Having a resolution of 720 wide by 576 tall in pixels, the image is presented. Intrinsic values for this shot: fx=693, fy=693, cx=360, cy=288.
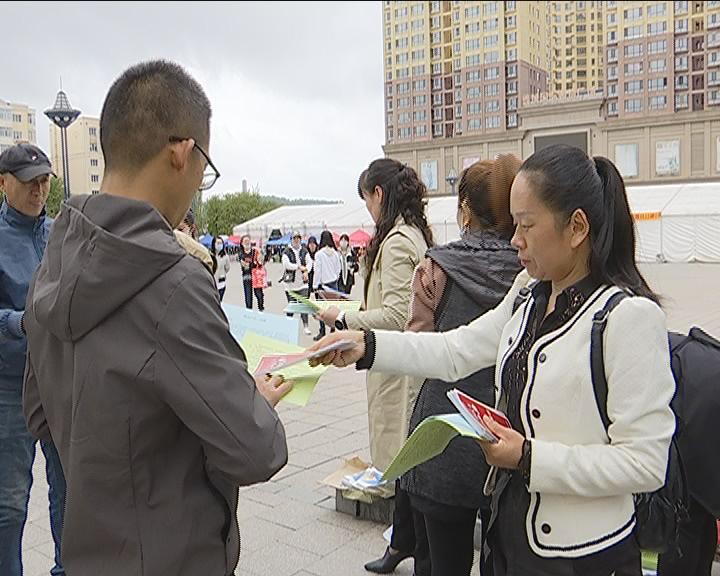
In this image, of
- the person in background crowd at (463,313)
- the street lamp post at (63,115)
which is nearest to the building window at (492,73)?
the street lamp post at (63,115)

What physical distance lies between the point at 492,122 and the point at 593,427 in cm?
7937

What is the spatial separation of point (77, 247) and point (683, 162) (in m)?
65.5

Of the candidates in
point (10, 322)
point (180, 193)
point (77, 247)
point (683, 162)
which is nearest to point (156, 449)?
point (77, 247)

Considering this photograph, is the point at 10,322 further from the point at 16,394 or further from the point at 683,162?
the point at 683,162

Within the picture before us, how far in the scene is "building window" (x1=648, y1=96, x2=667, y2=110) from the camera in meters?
72.2

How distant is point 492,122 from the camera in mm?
77438

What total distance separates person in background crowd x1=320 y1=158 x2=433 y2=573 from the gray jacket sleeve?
1852mm

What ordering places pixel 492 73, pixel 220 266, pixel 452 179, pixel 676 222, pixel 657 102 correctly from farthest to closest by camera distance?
pixel 492 73 → pixel 657 102 → pixel 452 179 → pixel 676 222 → pixel 220 266

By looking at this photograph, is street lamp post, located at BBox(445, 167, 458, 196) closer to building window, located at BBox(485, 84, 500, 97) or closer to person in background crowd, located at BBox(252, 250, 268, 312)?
building window, located at BBox(485, 84, 500, 97)

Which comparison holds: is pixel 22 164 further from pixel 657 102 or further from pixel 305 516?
pixel 657 102

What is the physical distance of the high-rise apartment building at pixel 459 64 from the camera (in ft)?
254

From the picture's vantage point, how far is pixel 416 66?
85.0 metres

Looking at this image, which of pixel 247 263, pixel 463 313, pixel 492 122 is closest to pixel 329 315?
pixel 463 313

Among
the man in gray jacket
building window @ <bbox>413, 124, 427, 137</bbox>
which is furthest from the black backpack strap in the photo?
building window @ <bbox>413, 124, 427, 137</bbox>
